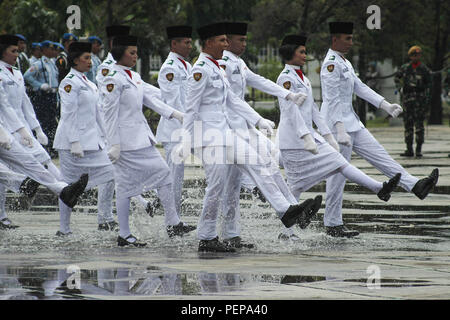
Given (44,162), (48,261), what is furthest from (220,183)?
(44,162)

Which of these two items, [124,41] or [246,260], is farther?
[124,41]

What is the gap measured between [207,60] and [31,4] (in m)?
22.8

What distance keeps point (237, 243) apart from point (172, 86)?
8.60ft

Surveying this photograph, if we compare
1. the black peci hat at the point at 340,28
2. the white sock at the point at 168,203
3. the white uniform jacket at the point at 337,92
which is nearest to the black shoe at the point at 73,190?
the white sock at the point at 168,203

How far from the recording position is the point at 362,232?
37.1 feet

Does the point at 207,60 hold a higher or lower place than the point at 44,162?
higher

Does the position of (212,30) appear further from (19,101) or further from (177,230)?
(19,101)

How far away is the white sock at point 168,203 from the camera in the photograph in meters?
10.8

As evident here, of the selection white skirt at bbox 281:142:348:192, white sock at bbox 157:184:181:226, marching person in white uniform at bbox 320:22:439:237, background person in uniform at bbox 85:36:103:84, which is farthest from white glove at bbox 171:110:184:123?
background person in uniform at bbox 85:36:103:84

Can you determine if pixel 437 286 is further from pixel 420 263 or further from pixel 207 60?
pixel 207 60

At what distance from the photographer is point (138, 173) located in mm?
10703

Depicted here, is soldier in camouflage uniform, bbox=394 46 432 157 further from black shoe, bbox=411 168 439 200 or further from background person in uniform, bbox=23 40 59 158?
black shoe, bbox=411 168 439 200

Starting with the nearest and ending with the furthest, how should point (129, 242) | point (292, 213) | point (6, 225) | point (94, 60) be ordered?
point (292, 213) < point (129, 242) < point (6, 225) < point (94, 60)

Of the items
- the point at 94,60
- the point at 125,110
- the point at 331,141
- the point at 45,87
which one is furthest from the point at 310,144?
the point at 45,87
